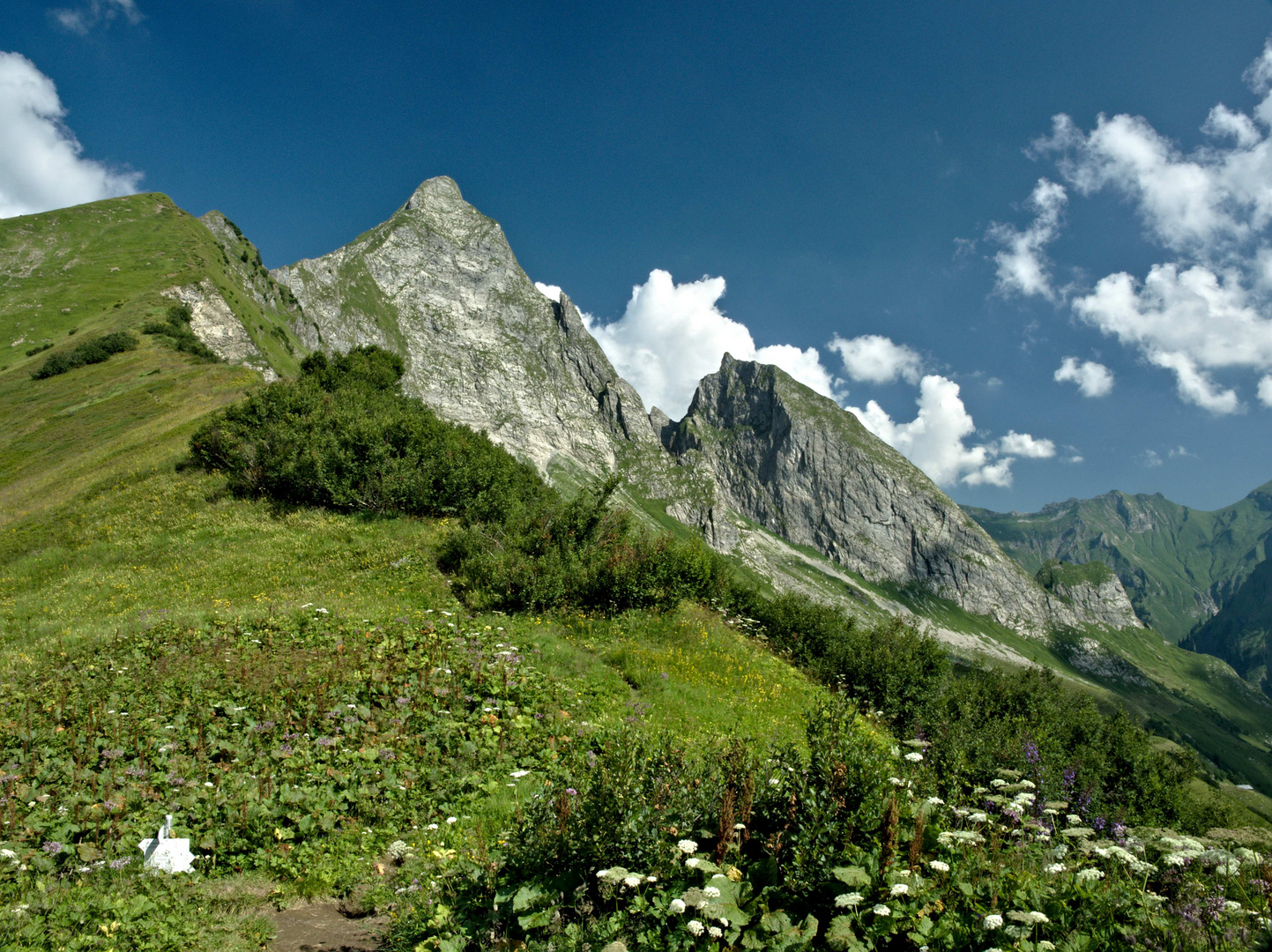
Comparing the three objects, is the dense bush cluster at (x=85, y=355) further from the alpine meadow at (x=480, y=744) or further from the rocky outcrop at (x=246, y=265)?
the rocky outcrop at (x=246, y=265)

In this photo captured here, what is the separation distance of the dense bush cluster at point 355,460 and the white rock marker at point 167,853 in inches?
734

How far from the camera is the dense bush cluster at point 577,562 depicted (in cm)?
1992

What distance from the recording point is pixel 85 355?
218 feet

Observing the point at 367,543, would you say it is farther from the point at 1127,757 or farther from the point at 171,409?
the point at 1127,757

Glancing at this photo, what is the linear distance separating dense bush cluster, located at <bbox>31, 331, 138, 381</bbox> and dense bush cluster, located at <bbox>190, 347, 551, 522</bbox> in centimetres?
4998

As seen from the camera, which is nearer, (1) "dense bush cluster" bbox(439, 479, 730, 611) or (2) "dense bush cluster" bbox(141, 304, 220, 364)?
(1) "dense bush cluster" bbox(439, 479, 730, 611)

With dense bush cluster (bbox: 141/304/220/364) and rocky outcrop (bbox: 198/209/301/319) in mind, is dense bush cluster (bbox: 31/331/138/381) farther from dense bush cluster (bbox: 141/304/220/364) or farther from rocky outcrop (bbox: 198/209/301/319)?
rocky outcrop (bbox: 198/209/301/319)

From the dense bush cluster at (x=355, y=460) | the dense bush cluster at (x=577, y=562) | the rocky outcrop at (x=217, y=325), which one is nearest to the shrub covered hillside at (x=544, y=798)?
the dense bush cluster at (x=577, y=562)

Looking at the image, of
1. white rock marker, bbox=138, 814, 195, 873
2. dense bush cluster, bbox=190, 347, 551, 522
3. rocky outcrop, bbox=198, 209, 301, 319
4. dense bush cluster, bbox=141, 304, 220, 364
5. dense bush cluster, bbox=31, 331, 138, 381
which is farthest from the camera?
rocky outcrop, bbox=198, 209, 301, 319

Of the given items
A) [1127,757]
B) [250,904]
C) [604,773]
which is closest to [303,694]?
[250,904]

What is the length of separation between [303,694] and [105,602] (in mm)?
14359

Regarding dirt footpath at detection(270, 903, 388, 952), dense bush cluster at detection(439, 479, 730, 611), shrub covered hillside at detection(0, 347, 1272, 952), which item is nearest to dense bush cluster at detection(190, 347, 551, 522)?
dense bush cluster at detection(439, 479, 730, 611)

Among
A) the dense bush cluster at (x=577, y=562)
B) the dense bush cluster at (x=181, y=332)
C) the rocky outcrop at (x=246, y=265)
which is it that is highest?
the rocky outcrop at (x=246, y=265)

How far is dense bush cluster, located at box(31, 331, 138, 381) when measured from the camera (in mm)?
66188
